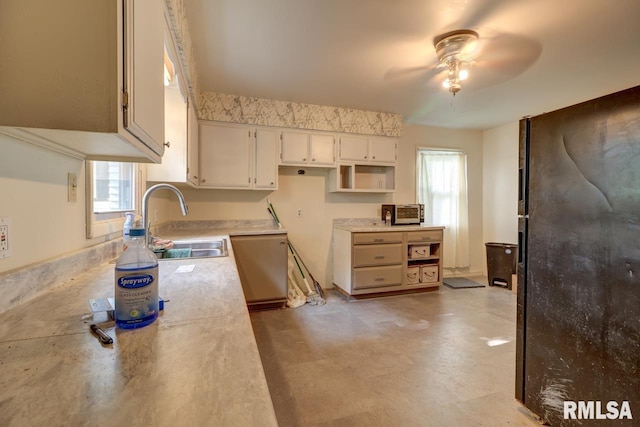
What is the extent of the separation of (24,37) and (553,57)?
331 cm

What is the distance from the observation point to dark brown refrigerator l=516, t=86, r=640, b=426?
1144mm

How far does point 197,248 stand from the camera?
2377 millimetres

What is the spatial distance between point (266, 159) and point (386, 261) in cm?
192

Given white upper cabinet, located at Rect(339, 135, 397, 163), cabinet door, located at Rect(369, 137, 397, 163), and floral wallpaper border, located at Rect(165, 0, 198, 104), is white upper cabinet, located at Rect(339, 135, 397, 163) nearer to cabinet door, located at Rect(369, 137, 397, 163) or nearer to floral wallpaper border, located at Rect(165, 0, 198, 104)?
cabinet door, located at Rect(369, 137, 397, 163)

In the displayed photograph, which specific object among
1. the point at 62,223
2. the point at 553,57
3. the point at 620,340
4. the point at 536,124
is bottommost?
the point at 620,340

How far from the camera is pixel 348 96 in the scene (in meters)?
3.31

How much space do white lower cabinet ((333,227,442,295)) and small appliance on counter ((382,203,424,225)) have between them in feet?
0.79

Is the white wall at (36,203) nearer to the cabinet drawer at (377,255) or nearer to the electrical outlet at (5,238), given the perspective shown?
the electrical outlet at (5,238)

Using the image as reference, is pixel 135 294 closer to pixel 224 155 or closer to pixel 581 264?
pixel 581 264

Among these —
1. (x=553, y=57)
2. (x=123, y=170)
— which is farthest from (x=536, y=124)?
(x=123, y=170)

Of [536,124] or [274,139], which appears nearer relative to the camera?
[536,124]

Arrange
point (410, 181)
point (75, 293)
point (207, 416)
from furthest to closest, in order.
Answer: point (410, 181) < point (75, 293) < point (207, 416)

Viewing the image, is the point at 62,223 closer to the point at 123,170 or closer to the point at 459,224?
the point at 123,170

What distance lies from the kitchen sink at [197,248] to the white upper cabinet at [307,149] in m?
1.46
